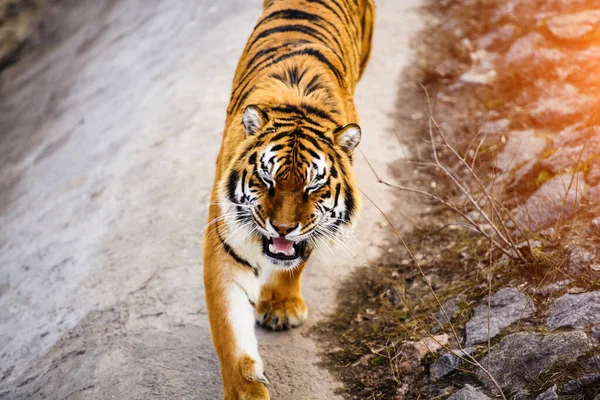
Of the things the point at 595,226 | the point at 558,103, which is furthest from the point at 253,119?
the point at 558,103

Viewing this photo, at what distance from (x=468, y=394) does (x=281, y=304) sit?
3.74 feet

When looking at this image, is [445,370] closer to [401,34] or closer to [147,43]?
[401,34]

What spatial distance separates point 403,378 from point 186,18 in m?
5.61

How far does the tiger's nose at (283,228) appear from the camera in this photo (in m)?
2.52

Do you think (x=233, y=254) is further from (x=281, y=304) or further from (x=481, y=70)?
(x=481, y=70)

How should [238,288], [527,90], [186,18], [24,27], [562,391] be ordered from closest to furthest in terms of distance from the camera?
1. [562,391]
2. [238,288]
3. [527,90]
4. [186,18]
5. [24,27]

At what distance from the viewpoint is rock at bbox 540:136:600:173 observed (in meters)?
3.60

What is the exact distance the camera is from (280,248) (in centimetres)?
266

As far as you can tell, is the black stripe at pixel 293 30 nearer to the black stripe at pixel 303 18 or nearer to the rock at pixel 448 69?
the black stripe at pixel 303 18

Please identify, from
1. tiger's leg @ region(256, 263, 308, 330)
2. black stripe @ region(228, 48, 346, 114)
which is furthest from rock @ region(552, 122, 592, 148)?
tiger's leg @ region(256, 263, 308, 330)

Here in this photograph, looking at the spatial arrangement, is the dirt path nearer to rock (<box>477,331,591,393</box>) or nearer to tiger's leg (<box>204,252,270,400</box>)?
tiger's leg (<box>204,252,270,400</box>)

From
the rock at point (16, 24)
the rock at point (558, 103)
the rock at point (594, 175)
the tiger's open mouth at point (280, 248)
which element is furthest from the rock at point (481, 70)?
the rock at point (16, 24)

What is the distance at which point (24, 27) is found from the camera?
9250 mm

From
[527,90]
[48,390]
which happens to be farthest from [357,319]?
[527,90]
